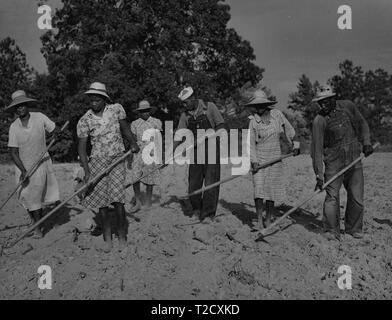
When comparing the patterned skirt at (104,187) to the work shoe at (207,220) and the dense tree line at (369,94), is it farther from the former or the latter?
the dense tree line at (369,94)

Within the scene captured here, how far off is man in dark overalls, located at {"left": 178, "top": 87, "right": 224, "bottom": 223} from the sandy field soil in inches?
10.1

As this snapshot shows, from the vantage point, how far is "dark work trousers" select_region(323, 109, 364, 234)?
17.0 feet

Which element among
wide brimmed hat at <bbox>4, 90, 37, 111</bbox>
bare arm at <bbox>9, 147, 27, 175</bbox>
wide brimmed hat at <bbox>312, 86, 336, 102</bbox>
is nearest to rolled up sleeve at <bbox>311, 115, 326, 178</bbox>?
wide brimmed hat at <bbox>312, 86, 336, 102</bbox>

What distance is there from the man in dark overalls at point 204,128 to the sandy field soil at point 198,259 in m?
0.26

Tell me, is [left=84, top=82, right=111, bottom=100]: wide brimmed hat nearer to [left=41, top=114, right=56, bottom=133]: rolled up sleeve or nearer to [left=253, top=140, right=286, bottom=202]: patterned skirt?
[left=41, top=114, right=56, bottom=133]: rolled up sleeve

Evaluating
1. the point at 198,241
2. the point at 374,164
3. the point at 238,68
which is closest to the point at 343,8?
the point at 198,241

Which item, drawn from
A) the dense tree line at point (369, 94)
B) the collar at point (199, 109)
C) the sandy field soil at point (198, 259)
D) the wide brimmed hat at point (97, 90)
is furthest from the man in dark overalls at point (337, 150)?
the dense tree line at point (369, 94)

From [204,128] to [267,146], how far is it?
2.80ft

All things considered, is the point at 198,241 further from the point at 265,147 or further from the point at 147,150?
the point at 147,150

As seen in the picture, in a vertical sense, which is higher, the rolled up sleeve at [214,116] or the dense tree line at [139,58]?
the dense tree line at [139,58]

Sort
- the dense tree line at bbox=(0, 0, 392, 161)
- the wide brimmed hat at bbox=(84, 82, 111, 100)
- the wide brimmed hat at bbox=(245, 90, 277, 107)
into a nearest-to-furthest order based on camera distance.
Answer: the wide brimmed hat at bbox=(84, 82, 111, 100) → the wide brimmed hat at bbox=(245, 90, 277, 107) → the dense tree line at bbox=(0, 0, 392, 161)

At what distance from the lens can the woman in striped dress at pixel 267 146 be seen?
5.45m
